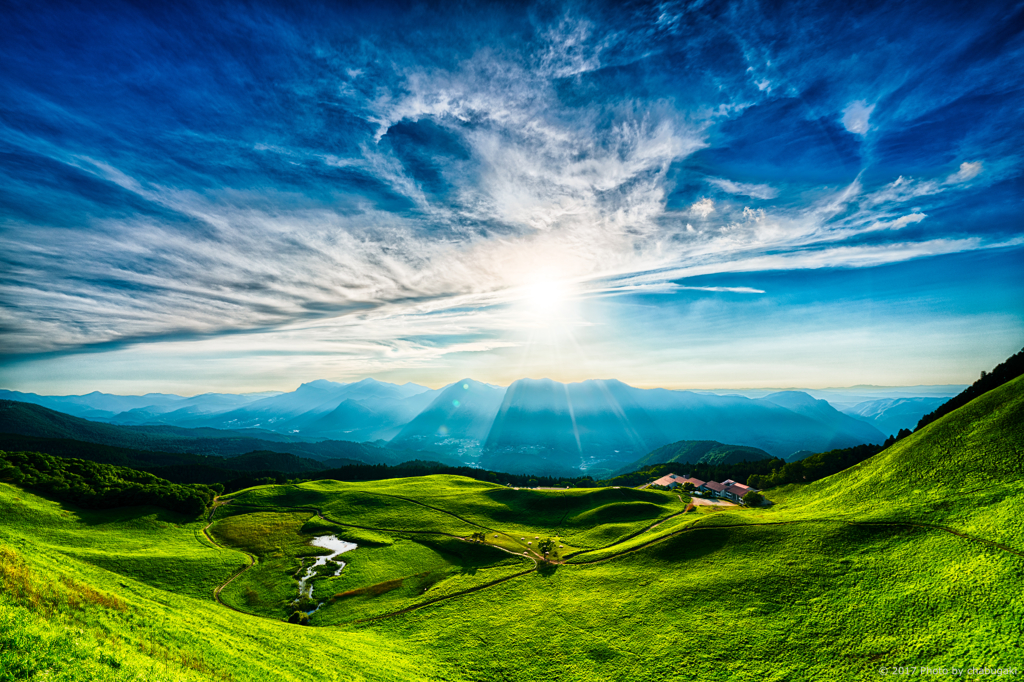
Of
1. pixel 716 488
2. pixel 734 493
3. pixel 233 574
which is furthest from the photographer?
pixel 716 488

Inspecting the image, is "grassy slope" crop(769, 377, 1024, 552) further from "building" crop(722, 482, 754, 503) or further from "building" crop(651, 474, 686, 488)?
"building" crop(651, 474, 686, 488)

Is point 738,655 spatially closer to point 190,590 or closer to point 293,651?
point 293,651

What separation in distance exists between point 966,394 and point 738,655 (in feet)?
369

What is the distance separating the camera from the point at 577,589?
48719 mm

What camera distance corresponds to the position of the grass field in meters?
24.5

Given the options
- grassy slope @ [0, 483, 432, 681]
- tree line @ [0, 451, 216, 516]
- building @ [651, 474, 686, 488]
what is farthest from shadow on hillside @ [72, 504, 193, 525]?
building @ [651, 474, 686, 488]

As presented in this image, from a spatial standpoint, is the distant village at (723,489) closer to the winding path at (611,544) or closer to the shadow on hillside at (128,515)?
the winding path at (611,544)

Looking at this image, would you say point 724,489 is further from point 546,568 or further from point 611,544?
point 546,568

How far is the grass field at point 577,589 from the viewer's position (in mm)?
24506

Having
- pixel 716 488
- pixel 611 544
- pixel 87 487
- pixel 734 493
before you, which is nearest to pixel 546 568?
pixel 611 544

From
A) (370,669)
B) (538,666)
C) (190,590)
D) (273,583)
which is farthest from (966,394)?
(190,590)

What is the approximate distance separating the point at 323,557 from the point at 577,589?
4831 centimetres

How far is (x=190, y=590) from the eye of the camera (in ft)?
155

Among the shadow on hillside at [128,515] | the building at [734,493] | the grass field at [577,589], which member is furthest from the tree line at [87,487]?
the building at [734,493]
